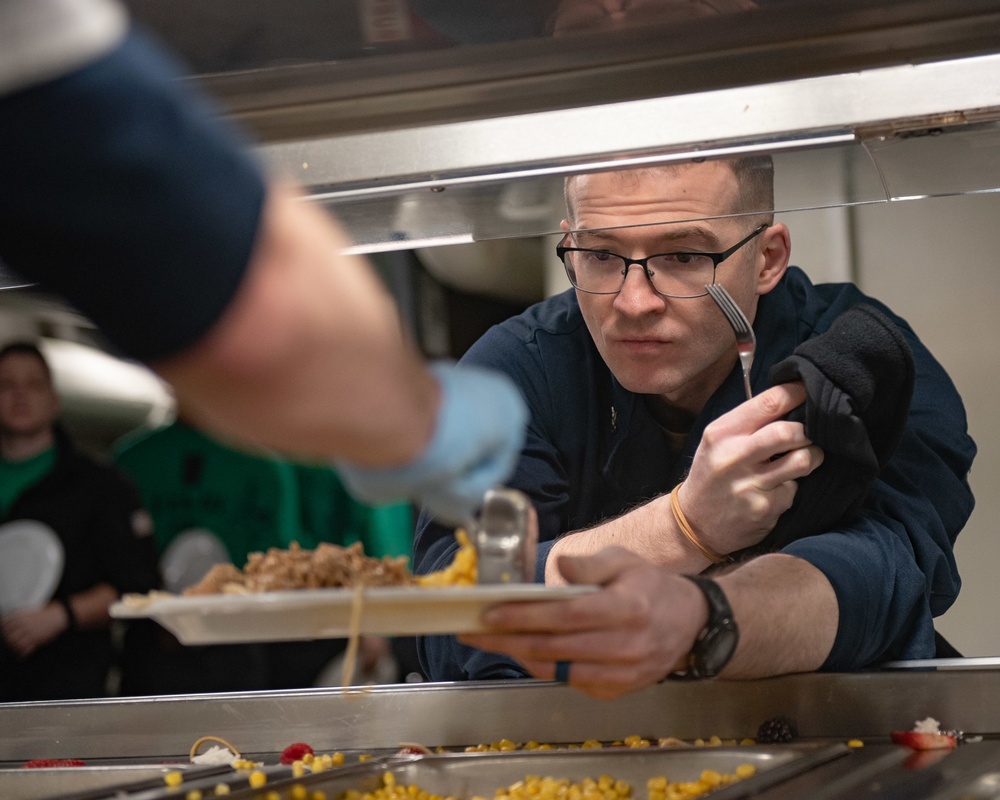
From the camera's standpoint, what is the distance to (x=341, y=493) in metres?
4.18

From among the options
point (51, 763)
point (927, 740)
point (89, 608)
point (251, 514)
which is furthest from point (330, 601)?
point (251, 514)

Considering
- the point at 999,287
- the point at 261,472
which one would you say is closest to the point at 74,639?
the point at 261,472

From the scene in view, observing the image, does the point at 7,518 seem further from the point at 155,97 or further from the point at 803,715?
the point at 155,97

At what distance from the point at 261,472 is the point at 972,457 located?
291cm

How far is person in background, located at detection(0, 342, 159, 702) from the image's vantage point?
314 cm

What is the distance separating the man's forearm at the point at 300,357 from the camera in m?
0.54

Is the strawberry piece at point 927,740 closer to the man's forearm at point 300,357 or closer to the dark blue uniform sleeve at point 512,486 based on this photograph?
the dark blue uniform sleeve at point 512,486

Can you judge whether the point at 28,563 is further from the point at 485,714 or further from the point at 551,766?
the point at 551,766

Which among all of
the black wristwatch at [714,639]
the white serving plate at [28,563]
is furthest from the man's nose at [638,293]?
the white serving plate at [28,563]

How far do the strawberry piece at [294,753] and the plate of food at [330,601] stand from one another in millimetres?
525

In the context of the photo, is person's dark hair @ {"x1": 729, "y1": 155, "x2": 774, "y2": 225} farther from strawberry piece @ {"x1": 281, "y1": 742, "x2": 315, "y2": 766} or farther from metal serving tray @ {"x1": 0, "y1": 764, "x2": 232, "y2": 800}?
metal serving tray @ {"x1": 0, "y1": 764, "x2": 232, "y2": 800}

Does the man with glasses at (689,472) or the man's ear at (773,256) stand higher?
the man's ear at (773,256)

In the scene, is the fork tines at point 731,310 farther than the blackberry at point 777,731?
Yes

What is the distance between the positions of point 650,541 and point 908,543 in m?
0.40
